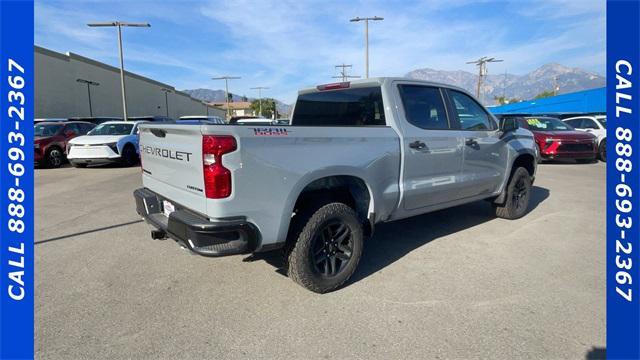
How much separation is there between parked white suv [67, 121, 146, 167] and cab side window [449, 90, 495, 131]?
33.4ft

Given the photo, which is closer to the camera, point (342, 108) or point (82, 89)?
point (342, 108)

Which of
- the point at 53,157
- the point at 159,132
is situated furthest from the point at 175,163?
the point at 53,157

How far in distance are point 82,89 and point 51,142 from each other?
932 inches

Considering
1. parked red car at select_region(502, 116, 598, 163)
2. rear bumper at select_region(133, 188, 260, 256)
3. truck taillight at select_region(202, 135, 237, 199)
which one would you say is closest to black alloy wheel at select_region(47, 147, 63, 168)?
rear bumper at select_region(133, 188, 260, 256)

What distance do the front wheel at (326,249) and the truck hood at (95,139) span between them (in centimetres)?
1068

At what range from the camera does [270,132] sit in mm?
2736

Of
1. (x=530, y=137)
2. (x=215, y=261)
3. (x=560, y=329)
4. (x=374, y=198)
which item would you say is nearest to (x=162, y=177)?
(x=215, y=261)

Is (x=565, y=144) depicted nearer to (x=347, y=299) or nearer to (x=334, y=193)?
(x=334, y=193)

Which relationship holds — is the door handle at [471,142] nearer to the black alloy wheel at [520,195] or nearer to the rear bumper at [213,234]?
the black alloy wheel at [520,195]

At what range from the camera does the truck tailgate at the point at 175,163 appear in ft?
8.80

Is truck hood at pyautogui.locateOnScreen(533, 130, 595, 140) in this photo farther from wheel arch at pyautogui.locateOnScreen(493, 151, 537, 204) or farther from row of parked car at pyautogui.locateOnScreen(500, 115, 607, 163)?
wheel arch at pyautogui.locateOnScreen(493, 151, 537, 204)

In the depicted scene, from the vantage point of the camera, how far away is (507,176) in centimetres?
526

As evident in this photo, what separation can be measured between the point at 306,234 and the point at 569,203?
19.1ft

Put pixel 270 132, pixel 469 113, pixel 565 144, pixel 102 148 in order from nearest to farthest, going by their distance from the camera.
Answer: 1. pixel 270 132
2. pixel 469 113
3. pixel 102 148
4. pixel 565 144
